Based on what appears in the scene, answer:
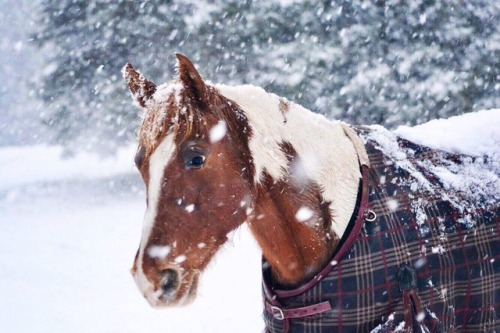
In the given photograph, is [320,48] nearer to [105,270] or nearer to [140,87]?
[105,270]

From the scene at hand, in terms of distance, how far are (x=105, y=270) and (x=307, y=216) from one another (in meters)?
5.89

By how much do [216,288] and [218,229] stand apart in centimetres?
Result: 430

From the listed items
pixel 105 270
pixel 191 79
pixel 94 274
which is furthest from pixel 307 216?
pixel 105 270

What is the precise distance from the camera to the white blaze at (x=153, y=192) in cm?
186

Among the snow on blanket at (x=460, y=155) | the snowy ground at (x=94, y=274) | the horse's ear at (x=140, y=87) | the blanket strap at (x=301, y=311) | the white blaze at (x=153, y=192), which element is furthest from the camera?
the snowy ground at (x=94, y=274)

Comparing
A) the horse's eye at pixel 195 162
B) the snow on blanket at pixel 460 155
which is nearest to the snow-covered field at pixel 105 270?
the snow on blanket at pixel 460 155

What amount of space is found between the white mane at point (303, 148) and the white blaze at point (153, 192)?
34 centimetres

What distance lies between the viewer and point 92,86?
10422 mm

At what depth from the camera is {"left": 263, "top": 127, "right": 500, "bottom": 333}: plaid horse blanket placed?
208 centimetres

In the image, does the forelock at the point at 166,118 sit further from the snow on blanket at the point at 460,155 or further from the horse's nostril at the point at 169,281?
A: the snow on blanket at the point at 460,155

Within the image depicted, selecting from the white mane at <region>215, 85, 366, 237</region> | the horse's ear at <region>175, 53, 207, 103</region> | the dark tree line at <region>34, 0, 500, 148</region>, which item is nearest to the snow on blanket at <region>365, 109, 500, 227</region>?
the white mane at <region>215, 85, 366, 237</region>

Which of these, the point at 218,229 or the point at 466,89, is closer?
the point at 218,229

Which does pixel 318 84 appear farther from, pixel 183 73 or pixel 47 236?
pixel 183 73

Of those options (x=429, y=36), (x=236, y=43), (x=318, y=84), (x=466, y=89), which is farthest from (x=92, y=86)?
(x=466, y=89)
